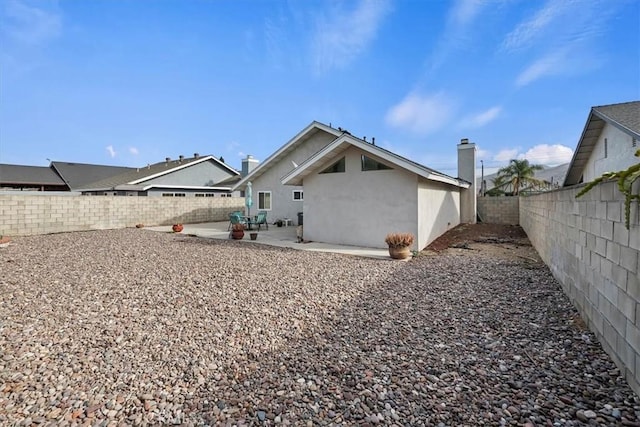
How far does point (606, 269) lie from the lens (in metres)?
3.17

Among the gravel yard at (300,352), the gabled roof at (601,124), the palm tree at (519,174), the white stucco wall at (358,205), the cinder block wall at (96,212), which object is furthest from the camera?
the palm tree at (519,174)

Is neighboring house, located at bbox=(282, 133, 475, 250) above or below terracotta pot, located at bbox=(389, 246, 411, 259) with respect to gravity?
above

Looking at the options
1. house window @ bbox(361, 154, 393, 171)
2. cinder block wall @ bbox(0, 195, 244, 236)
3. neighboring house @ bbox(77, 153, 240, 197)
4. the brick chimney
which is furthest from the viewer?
neighboring house @ bbox(77, 153, 240, 197)

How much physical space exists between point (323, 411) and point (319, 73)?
13.2m

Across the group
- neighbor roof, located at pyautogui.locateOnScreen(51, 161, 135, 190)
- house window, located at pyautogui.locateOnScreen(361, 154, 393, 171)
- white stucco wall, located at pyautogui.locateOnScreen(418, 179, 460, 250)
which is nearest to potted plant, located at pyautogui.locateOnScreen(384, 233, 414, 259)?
white stucco wall, located at pyautogui.locateOnScreen(418, 179, 460, 250)

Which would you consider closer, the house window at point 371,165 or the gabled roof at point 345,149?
the gabled roof at point 345,149

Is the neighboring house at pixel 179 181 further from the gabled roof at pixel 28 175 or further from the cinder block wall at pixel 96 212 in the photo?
the cinder block wall at pixel 96 212

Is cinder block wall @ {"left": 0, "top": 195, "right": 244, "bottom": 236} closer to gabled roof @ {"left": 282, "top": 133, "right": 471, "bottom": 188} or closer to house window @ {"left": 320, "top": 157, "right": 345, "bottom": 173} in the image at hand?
gabled roof @ {"left": 282, "top": 133, "right": 471, "bottom": 188}

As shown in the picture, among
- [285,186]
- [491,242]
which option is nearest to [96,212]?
[285,186]

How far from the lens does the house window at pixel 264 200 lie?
19219 mm

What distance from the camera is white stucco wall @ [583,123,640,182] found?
9.55m

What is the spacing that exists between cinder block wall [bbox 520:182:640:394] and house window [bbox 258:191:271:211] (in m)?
15.9

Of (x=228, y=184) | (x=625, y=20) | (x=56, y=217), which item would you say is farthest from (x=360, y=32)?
(x=228, y=184)

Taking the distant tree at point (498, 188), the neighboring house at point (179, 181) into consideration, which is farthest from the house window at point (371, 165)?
the distant tree at point (498, 188)
